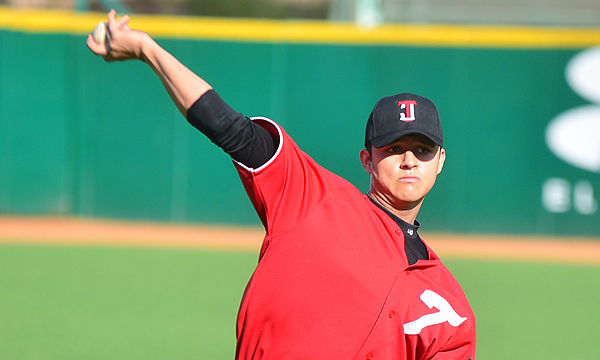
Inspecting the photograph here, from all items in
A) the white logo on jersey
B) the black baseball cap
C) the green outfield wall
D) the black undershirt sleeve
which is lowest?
the white logo on jersey

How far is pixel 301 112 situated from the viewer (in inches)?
421

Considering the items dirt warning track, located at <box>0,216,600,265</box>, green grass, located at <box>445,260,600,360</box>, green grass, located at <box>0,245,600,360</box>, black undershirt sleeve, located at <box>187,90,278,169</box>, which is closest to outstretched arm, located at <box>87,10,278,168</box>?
black undershirt sleeve, located at <box>187,90,278,169</box>

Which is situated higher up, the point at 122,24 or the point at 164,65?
the point at 122,24

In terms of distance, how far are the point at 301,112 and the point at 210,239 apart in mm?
2525

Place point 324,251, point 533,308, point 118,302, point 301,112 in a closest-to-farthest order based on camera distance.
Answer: point 324,251 < point 118,302 < point 533,308 < point 301,112

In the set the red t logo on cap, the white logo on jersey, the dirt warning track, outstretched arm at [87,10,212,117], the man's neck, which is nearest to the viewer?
outstretched arm at [87,10,212,117]

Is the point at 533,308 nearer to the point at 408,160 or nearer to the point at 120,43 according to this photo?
the point at 408,160

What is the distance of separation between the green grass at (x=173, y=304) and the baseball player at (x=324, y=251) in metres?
2.88

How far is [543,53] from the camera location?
10477 millimetres

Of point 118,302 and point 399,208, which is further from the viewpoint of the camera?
point 118,302

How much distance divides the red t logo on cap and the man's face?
57 mm

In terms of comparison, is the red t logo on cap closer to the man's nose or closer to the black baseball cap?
the black baseball cap

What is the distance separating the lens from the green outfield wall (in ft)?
34.2

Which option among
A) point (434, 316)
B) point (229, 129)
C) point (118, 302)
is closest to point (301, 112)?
point (118, 302)
